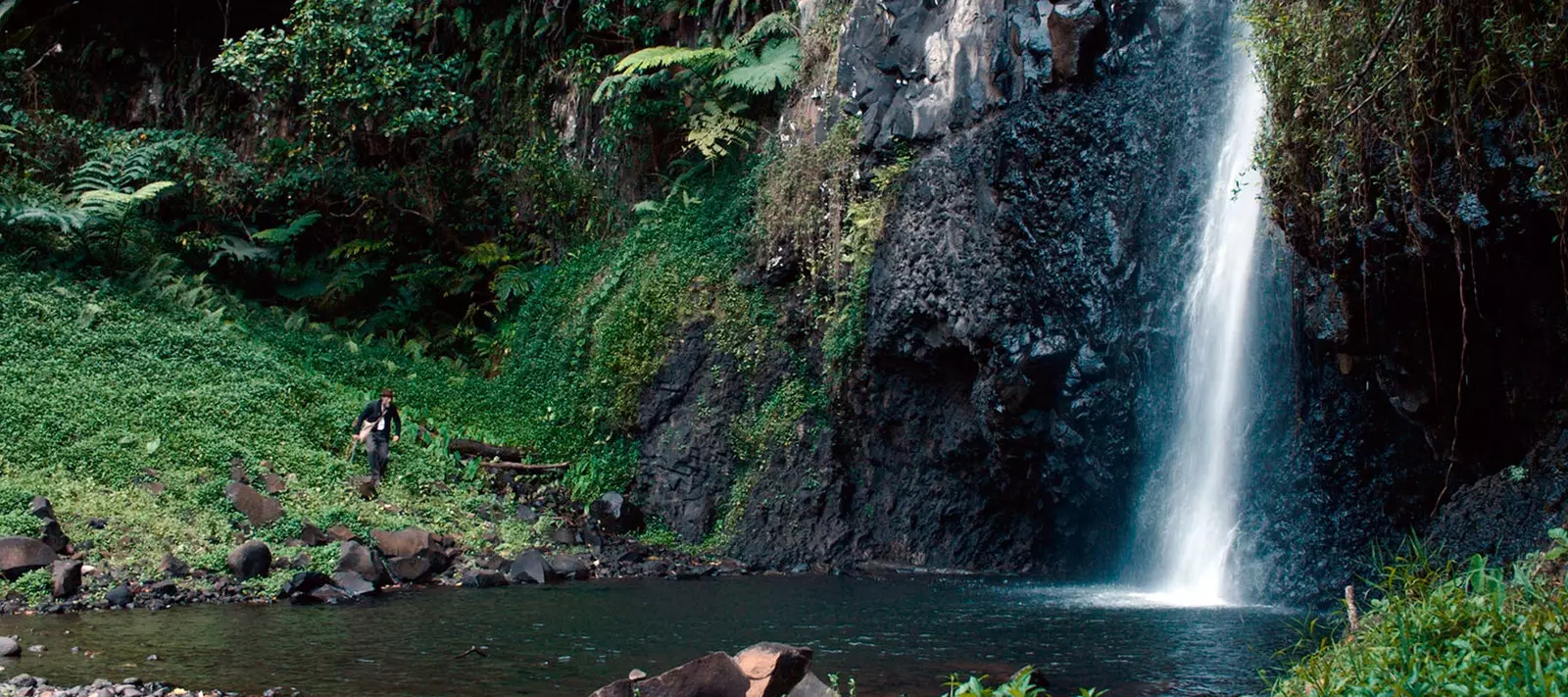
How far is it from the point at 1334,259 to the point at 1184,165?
4.01 m

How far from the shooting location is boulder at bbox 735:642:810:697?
6.18 meters

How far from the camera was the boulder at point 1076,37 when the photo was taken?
1320 centimetres

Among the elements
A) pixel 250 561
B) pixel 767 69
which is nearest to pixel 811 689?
pixel 250 561

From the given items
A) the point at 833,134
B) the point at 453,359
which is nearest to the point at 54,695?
the point at 833,134

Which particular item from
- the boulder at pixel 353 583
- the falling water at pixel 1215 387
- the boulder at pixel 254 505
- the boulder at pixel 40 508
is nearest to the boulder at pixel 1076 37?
the falling water at pixel 1215 387

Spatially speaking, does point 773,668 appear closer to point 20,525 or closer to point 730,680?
point 730,680

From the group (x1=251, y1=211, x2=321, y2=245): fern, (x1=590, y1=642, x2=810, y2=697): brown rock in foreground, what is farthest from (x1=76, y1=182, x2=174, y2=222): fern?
(x1=590, y1=642, x2=810, y2=697): brown rock in foreground

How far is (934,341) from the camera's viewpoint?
13.7 metres

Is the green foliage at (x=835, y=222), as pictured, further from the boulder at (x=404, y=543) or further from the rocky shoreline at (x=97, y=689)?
the rocky shoreline at (x=97, y=689)

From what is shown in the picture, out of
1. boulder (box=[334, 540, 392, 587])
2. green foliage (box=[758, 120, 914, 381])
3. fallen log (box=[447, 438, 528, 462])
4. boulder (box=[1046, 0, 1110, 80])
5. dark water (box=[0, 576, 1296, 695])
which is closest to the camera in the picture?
dark water (box=[0, 576, 1296, 695])

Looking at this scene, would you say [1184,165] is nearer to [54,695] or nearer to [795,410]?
[795,410]

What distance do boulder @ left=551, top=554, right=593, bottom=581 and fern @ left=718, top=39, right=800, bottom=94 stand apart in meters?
7.73

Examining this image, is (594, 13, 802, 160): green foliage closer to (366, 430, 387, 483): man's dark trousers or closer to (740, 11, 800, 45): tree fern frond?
(740, 11, 800, 45): tree fern frond

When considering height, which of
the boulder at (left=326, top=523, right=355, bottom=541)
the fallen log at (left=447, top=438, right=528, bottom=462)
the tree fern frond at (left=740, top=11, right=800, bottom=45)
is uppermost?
the tree fern frond at (left=740, top=11, right=800, bottom=45)
